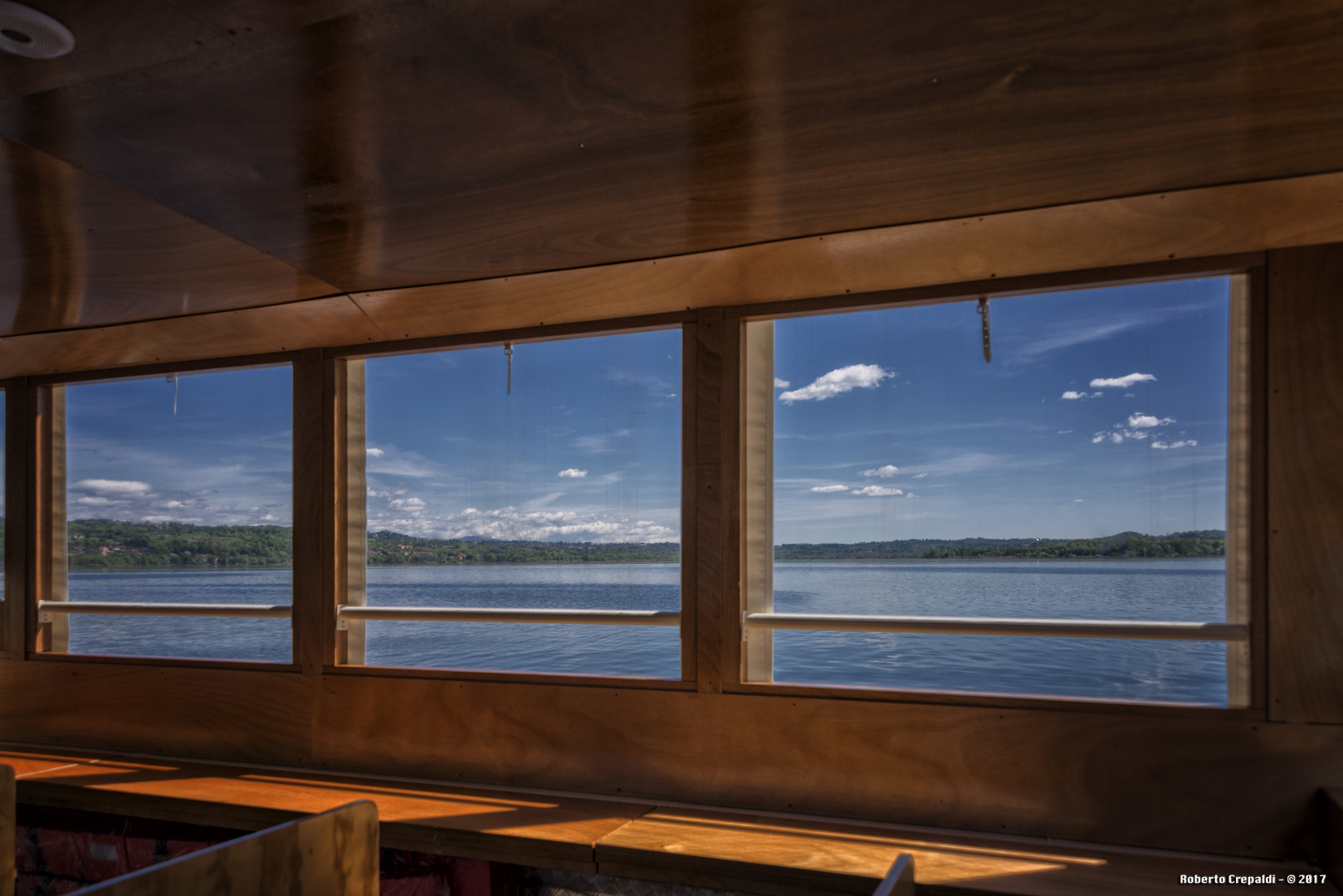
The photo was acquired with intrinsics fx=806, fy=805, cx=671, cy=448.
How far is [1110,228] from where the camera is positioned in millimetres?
1905

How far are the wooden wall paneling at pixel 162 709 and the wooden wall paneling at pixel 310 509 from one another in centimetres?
16

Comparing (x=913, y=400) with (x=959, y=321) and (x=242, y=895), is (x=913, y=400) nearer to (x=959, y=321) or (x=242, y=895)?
(x=959, y=321)

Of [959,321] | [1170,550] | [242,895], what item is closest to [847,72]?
[242,895]

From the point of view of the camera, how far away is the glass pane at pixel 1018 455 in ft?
84.3

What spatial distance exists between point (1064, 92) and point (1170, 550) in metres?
34.7

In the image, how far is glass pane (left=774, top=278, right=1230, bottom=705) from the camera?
25.7 meters

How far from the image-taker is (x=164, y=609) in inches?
124

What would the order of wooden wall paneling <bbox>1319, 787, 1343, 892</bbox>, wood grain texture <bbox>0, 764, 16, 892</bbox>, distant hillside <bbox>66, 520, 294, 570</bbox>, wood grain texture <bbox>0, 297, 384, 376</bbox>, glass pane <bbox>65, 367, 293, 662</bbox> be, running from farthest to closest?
glass pane <bbox>65, 367, 293, 662</bbox> → distant hillside <bbox>66, 520, 294, 570</bbox> → wood grain texture <bbox>0, 297, 384, 376</bbox> → wooden wall paneling <bbox>1319, 787, 1343, 892</bbox> → wood grain texture <bbox>0, 764, 16, 892</bbox>

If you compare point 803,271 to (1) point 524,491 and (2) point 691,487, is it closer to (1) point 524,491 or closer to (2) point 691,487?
(2) point 691,487

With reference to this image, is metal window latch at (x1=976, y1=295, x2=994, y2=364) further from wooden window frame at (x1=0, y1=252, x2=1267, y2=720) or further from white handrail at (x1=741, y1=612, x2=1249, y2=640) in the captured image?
white handrail at (x1=741, y1=612, x2=1249, y2=640)

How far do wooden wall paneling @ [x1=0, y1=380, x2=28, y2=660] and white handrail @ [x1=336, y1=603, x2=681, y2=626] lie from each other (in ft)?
5.21

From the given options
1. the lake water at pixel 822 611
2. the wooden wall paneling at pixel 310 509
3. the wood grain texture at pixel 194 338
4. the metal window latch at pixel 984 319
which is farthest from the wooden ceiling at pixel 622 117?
the lake water at pixel 822 611

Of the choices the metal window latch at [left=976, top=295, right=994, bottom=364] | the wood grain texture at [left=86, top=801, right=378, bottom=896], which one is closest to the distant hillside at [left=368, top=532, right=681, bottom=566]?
the metal window latch at [left=976, top=295, right=994, bottom=364]

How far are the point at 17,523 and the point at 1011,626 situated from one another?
3793 mm
